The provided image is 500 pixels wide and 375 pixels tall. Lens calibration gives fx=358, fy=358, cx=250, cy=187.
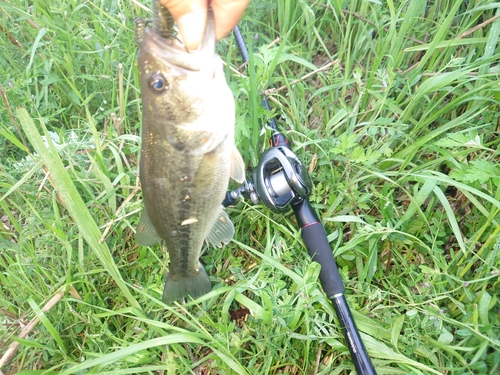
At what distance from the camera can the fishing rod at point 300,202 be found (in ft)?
6.98

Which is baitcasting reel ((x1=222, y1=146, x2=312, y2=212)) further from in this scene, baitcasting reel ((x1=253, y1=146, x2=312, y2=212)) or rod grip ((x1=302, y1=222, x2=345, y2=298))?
rod grip ((x1=302, y1=222, x2=345, y2=298))

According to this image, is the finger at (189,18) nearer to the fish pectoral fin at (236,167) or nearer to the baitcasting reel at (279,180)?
the fish pectoral fin at (236,167)

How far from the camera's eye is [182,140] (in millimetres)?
1777

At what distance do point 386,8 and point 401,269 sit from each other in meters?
2.14

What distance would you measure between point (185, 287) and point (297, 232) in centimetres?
82

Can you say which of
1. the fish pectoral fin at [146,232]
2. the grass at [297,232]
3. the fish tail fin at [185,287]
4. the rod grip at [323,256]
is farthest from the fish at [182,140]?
the rod grip at [323,256]

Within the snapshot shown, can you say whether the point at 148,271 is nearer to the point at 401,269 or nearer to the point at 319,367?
the point at 319,367

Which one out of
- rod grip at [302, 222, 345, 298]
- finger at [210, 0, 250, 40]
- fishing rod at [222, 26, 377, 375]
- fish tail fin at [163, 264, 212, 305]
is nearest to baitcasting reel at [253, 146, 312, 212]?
fishing rod at [222, 26, 377, 375]

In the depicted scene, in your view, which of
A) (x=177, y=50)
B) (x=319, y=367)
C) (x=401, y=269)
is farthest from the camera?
(x=401, y=269)

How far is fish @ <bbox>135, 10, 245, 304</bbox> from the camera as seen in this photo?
1643 mm

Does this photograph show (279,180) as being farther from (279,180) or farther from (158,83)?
(158,83)

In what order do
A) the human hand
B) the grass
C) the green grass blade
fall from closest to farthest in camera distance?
the human hand < the green grass blade < the grass

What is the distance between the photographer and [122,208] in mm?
2648

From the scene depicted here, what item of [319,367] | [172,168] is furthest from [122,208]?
[319,367]
